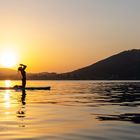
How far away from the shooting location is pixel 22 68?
55844 millimetres

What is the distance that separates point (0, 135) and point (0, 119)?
5.05 metres

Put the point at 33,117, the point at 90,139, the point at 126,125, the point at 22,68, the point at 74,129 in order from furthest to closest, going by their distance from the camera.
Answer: the point at 22,68 → the point at 33,117 → the point at 126,125 → the point at 74,129 → the point at 90,139

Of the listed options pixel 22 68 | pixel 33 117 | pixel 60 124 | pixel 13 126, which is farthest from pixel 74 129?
pixel 22 68

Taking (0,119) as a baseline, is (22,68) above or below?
above

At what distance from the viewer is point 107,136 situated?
13.4 meters

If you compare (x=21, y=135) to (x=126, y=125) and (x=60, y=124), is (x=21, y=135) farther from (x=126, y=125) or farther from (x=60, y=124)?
(x=126, y=125)

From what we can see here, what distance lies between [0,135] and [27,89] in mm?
44990

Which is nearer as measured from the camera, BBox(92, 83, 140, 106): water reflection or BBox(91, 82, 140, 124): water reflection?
BBox(91, 82, 140, 124): water reflection

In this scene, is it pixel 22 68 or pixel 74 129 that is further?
pixel 22 68

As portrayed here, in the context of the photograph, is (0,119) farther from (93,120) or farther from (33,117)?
(93,120)

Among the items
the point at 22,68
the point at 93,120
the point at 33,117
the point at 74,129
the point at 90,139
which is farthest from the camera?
the point at 22,68

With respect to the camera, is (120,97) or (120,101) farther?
(120,97)

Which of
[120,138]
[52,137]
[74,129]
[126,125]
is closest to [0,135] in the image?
[52,137]

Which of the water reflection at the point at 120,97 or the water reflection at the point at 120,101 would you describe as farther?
the water reflection at the point at 120,97
